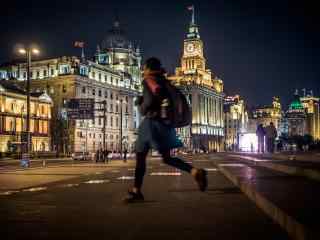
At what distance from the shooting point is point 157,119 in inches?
303

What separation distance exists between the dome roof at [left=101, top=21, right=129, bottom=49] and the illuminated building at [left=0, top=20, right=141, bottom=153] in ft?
58.2

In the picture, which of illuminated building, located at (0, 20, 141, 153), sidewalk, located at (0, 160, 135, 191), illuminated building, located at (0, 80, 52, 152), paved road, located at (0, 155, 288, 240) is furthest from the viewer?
illuminated building, located at (0, 20, 141, 153)

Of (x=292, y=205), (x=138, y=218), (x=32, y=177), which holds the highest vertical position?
(x=292, y=205)

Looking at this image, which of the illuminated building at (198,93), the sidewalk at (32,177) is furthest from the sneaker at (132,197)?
the illuminated building at (198,93)

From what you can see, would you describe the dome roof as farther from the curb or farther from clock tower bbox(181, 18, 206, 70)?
the curb

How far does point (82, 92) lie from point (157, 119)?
309 ft

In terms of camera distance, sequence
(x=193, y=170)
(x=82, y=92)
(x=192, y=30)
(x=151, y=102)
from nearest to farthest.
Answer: (x=151, y=102) < (x=193, y=170) < (x=82, y=92) < (x=192, y=30)

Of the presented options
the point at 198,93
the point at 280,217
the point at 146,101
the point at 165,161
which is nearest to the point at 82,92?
the point at 198,93

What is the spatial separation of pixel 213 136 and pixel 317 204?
185 m

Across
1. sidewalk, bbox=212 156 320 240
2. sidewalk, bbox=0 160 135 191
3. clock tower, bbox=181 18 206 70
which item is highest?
clock tower, bbox=181 18 206 70

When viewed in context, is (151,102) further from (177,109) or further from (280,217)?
(280,217)

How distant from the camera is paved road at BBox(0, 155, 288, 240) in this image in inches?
214

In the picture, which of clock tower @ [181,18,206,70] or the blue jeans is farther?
clock tower @ [181,18,206,70]

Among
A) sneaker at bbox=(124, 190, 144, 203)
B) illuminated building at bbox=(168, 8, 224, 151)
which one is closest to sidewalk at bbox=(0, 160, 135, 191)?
sneaker at bbox=(124, 190, 144, 203)
